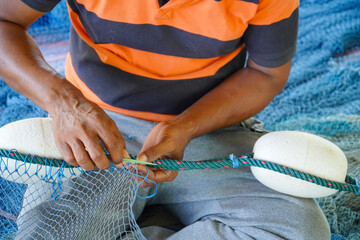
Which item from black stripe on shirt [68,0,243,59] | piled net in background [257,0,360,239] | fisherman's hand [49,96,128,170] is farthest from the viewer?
piled net in background [257,0,360,239]

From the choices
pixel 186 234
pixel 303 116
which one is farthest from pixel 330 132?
pixel 186 234

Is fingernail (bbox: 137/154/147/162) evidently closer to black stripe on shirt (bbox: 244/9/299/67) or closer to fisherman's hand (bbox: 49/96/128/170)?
fisherman's hand (bbox: 49/96/128/170)

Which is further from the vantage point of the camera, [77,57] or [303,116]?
[303,116]

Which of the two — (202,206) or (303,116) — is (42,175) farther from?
(303,116)

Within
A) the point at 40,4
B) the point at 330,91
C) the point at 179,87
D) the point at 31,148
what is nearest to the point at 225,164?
the point at 179,87

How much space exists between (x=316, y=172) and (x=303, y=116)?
0.78 meters

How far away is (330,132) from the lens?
155 cm

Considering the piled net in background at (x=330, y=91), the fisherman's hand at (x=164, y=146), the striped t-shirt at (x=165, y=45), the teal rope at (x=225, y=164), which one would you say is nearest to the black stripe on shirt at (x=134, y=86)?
the striped t-shirt at (x=165, y=45)

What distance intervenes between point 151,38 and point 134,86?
0.46 feet

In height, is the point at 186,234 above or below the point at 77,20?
below

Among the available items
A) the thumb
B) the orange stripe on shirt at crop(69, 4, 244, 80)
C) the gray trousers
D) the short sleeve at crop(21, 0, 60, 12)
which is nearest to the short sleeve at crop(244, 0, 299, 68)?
the orange stripe on shirt at crop(69, 4, 244, 80)

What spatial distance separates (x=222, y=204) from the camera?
99 cm

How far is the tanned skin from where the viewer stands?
76cm

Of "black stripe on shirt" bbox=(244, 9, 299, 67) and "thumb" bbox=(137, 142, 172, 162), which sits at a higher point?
"black stripe on shirt" bbox=(244, 9, 299, 67)
